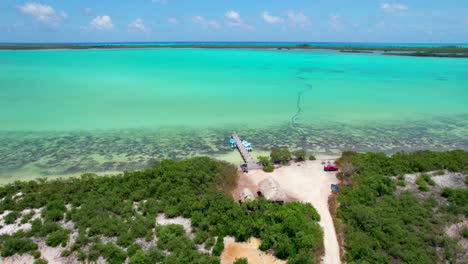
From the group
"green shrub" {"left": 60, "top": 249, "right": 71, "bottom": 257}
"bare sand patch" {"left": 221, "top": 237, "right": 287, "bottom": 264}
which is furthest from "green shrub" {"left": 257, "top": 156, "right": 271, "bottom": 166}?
"green shrub" {"left": 60, "top": 249, "right": 71, "bottom": 257}

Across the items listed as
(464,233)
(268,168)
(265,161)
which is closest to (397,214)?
(464,233)

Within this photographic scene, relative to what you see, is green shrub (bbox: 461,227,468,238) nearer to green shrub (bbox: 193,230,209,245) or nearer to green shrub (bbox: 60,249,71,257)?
green shrub (bbox: 193,230,209,245)

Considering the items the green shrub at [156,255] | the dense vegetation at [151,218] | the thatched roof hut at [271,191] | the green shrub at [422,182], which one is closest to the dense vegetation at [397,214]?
the green shrub at [422,182]

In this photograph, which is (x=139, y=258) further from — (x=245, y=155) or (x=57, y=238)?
(x=245, y=155)

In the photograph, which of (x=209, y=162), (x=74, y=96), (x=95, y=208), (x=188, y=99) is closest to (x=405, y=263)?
(x=209, y=162)

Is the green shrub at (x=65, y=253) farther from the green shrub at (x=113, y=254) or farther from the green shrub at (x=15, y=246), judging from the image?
the green shrub at (x=113, y=254)
